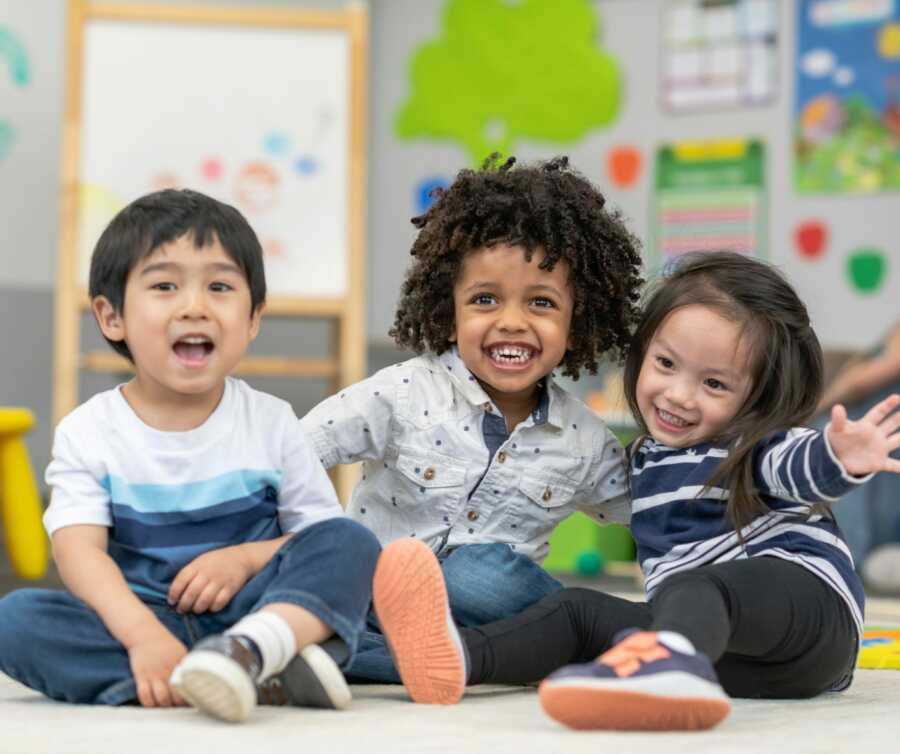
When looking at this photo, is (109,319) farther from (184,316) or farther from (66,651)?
(66,651)

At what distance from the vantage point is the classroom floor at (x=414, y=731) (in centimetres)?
87

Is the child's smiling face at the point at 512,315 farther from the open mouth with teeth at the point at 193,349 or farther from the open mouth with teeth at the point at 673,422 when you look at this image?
the open mouth with teeth at the point at 193,349

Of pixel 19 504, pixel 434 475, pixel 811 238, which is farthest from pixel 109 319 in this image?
pixel 811 238

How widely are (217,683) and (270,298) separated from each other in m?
2.23

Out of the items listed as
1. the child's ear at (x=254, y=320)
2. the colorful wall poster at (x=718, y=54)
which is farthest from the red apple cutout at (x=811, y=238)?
the child's ear at (x=254, y=320)

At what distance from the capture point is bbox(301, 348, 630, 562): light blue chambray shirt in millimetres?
1385

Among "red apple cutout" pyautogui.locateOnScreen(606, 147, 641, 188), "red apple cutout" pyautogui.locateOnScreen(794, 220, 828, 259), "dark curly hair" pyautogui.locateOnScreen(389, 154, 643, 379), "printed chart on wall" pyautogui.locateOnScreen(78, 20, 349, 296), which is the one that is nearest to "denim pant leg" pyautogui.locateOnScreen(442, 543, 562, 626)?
"dark curly hair" pyautogui.locateOnScreen(389, 154, 643, 379)

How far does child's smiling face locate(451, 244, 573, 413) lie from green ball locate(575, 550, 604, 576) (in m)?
1.63

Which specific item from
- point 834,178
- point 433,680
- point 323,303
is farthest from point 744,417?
point 834,178

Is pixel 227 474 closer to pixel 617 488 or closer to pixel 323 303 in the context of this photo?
pixel 617 488

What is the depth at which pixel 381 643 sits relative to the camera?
130cm

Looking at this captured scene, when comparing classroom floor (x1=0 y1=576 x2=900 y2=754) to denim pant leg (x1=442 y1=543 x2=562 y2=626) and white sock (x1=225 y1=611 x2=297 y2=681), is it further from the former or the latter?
denim pant leg (x1=442 y1=543 x2=562 y2=626)

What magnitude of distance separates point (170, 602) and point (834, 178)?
8.84 feet

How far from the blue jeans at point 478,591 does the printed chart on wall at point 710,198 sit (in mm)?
2337
